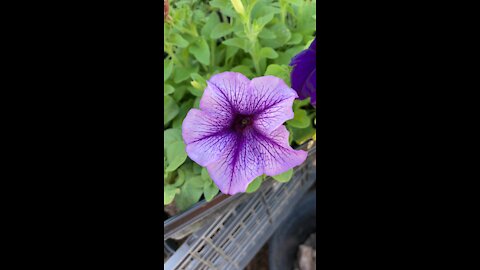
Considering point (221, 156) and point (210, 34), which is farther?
point (210, 34)

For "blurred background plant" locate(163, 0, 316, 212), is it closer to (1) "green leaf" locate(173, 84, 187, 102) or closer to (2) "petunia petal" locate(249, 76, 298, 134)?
(1) "green leaf" locate(173, 84, 187, 102)

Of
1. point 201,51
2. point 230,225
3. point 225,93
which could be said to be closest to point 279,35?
point 201,51

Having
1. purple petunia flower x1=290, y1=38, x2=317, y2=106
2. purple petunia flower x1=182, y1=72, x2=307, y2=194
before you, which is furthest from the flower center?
purple petunia flower x1=290, y1=38, x2=317, y2=106

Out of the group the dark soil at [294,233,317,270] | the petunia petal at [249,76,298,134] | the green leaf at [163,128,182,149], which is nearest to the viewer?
the petunia petal at [249,76,298,134]

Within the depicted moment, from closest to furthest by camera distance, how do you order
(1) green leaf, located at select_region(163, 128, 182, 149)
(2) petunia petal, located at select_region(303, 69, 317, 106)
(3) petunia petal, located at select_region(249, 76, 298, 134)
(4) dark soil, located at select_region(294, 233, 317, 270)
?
(3) petunia petal, located at select_region(249, 76, 298, 134), (2) petunia petal, located at select_region(303, 69, 317, 106), (1) green leaf, located at select_region(163, 128, 182, 149), (4) dark soil, located at select_region(294, 233, 317, 270)
